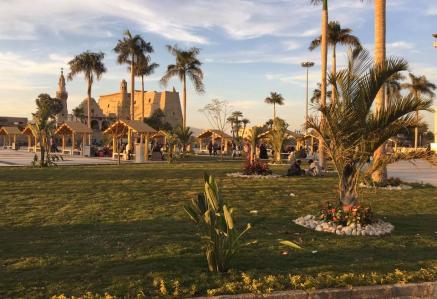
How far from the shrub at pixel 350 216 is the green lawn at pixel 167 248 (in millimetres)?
512

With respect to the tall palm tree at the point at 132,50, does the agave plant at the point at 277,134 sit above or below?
below

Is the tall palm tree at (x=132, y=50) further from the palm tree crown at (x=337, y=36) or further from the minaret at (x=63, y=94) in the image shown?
the minaret at (x=63, y=94)

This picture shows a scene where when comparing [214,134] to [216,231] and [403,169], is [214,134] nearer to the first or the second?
[403,169]

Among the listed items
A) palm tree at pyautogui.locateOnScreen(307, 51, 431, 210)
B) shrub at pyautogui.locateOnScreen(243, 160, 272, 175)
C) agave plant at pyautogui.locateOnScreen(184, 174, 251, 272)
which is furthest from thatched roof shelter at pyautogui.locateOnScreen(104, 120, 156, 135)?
agave plant at pyautogui.locateOnScreen(184, 174, 251, 272)

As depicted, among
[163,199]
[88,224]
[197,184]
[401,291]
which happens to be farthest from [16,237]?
[197,184]

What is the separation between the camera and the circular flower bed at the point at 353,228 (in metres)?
6.73

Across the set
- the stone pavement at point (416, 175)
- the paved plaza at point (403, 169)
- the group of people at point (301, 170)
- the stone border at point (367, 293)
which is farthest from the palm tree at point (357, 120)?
the group of people at point (301, 170)

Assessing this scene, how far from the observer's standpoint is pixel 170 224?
7113mm

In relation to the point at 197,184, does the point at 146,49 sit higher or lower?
higher

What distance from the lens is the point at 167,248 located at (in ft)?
18.3

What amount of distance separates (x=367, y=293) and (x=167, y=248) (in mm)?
2542

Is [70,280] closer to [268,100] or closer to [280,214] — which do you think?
[280,214]

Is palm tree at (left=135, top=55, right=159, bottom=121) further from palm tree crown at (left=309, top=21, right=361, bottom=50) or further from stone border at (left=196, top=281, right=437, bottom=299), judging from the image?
stone border at (left=196, top=281, right=437, bottom=299)

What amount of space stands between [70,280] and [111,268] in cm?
51
